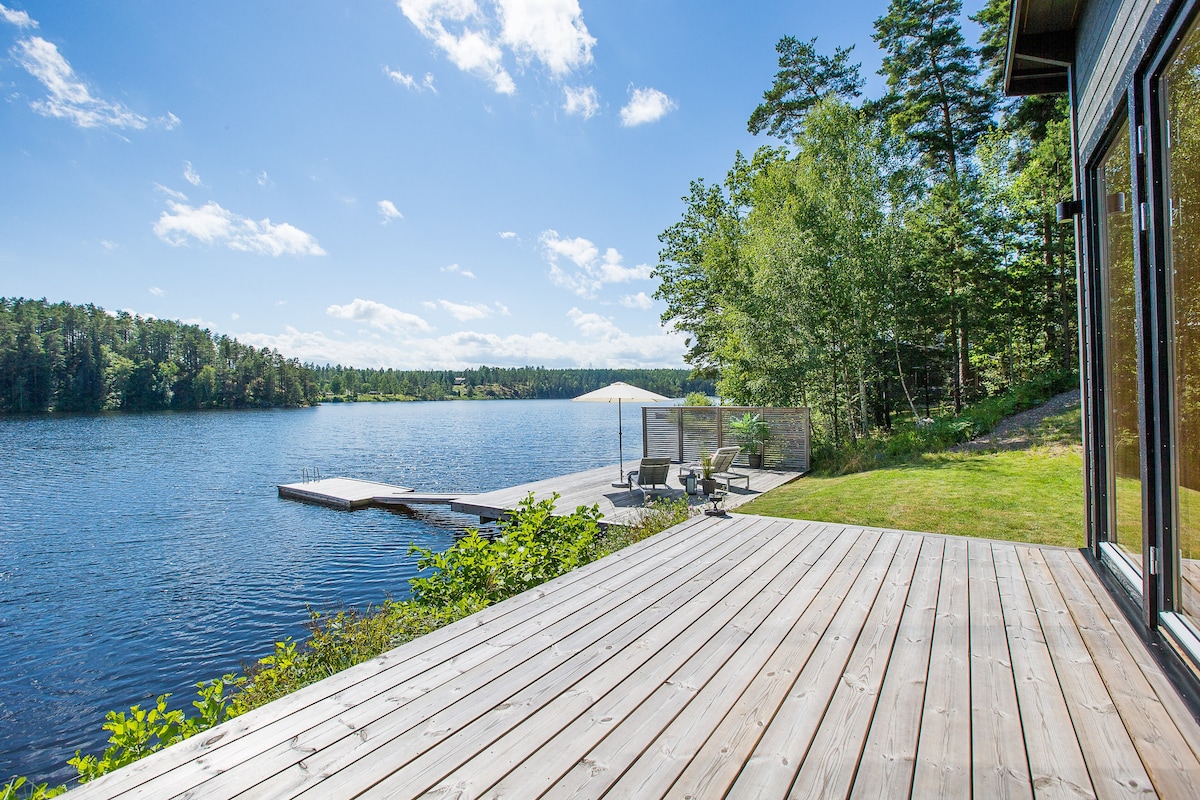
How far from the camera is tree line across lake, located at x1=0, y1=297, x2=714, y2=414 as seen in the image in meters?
49.8

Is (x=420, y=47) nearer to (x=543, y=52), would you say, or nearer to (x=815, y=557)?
(x=543, y=52)

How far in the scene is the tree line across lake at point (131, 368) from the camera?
164 ft

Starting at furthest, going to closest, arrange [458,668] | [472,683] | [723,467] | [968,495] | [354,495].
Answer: [354,495] < [723,467] < [968,495] < [458,668] < [472,683]

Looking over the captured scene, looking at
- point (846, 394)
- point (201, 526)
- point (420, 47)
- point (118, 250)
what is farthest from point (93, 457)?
point (846, 394)

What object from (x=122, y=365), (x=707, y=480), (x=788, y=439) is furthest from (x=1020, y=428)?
(x=122, y=365)

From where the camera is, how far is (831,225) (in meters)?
12.2

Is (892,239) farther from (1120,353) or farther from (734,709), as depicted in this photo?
(734,709)

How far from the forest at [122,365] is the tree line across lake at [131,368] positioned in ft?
0.29

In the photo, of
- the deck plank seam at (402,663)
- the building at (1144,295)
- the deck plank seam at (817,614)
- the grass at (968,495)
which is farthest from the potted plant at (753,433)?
the deck plank seam at (402,663)

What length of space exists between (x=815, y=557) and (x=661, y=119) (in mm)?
14564

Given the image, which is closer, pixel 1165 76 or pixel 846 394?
pixel 1165 76

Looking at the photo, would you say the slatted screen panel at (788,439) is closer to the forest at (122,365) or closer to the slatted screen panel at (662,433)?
the slatted screen panel at (662,433)

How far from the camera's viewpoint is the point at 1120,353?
9.36 ft

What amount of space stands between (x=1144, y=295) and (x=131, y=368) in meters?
74.7
